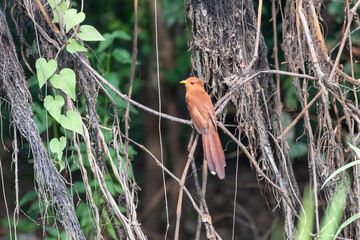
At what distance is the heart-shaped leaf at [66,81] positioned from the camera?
242 cm

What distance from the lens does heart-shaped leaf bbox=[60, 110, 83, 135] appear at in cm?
246

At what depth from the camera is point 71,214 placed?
251 cm

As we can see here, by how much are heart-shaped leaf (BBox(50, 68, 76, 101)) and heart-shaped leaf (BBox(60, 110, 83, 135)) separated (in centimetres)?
12

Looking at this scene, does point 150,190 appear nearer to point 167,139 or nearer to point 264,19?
point 167,139

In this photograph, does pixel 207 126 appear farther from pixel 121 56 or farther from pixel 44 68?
pixel 121 56

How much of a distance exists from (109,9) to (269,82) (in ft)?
7.93

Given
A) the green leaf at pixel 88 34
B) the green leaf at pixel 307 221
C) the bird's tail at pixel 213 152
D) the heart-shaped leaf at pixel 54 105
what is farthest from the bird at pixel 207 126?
the heart-shaped leaf at pixel 54 105

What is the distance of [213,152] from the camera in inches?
110

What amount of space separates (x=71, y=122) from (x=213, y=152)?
786 mm

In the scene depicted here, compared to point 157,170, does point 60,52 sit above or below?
above

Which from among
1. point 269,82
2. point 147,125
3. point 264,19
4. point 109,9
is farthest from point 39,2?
point 147,125

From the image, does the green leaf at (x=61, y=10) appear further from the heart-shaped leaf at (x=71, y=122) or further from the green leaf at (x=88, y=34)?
the heart-shaped leaf at (x=71, y=122)

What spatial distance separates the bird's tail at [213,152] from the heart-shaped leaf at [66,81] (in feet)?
2.54

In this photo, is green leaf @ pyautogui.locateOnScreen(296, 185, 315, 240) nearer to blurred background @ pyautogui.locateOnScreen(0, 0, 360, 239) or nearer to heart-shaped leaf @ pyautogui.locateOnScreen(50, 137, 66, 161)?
heart-shaped leaf @ pyautogui.locateOnScreen(50, 137, 66, 161)
